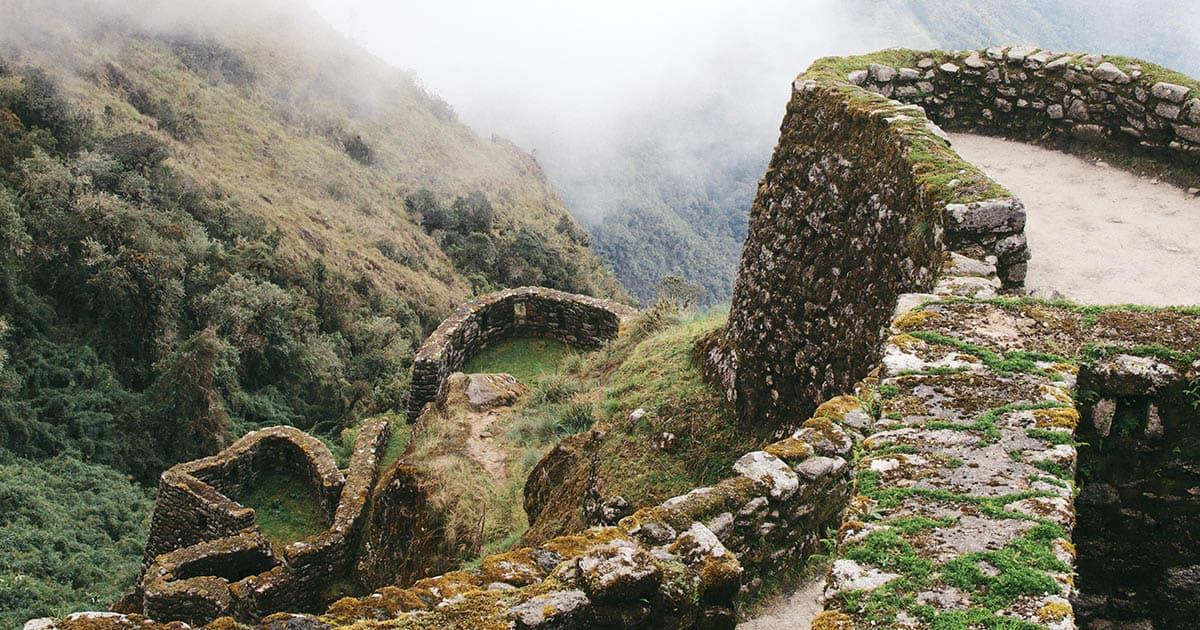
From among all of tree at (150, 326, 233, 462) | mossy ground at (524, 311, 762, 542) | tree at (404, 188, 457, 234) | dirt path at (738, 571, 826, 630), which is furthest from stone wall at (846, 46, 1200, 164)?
tree at (404, 188, 457, 234)

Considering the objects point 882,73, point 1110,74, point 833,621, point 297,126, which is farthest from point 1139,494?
point 297,126

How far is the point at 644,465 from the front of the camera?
9367 millimetres

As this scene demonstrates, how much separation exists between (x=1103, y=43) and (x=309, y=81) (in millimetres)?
60194

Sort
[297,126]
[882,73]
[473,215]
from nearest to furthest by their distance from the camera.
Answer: [882,73] < [473,215] < [297,126]

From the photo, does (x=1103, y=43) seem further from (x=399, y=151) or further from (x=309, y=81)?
(x=309, y=81)

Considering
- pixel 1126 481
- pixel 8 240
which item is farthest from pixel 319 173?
pixel 1126 481

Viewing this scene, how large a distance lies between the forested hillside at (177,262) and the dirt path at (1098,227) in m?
15.8

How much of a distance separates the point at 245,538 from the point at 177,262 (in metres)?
18.0

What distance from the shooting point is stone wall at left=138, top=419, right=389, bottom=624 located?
13.2 metres

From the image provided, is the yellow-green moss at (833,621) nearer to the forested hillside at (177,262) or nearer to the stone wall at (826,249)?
the stone wall at (826,249)

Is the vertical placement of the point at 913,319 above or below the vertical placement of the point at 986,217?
below

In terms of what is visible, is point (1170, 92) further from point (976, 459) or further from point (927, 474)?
point (927, 474)

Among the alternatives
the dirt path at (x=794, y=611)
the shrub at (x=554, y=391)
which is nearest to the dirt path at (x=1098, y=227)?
the dirt path at (x=794, y=611)

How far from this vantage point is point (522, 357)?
19312 mm
